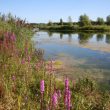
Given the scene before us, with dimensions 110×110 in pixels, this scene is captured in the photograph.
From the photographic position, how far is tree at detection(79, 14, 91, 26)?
7044 cm

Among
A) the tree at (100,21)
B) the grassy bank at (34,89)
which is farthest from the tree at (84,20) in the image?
the grassy bank at (34,89)

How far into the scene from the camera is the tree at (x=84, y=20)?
2773 inches

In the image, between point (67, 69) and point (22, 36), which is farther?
point (22, 36)

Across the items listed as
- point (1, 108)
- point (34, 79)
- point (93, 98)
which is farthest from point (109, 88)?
point (1, 108)

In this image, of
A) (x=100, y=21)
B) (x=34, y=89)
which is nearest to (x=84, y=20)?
(x=100, y=21)

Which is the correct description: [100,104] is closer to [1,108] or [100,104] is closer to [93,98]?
[93,98]

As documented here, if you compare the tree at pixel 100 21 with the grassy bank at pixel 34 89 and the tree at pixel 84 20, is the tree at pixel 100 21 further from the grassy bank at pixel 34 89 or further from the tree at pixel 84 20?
the grassy bank at pixel 34 89

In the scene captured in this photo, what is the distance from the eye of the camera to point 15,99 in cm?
512

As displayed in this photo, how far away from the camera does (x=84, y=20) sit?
235 ft

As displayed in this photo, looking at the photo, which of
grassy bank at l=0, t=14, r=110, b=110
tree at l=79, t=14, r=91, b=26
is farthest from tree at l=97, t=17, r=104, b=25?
grassy bank at l=0, t=14, r=110, b=110

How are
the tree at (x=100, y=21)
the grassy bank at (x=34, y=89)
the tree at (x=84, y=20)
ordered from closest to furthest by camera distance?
the grassy bank at (x=34, y=89) < the tree at (x=84, y=20) < the tree at (x=100, y=21)

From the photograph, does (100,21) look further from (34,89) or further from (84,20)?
(34,89)

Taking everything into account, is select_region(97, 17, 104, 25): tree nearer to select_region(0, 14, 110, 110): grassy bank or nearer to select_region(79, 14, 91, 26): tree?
select_region(79, 14, 91, 26): tree

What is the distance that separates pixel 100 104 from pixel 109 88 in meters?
2.25
